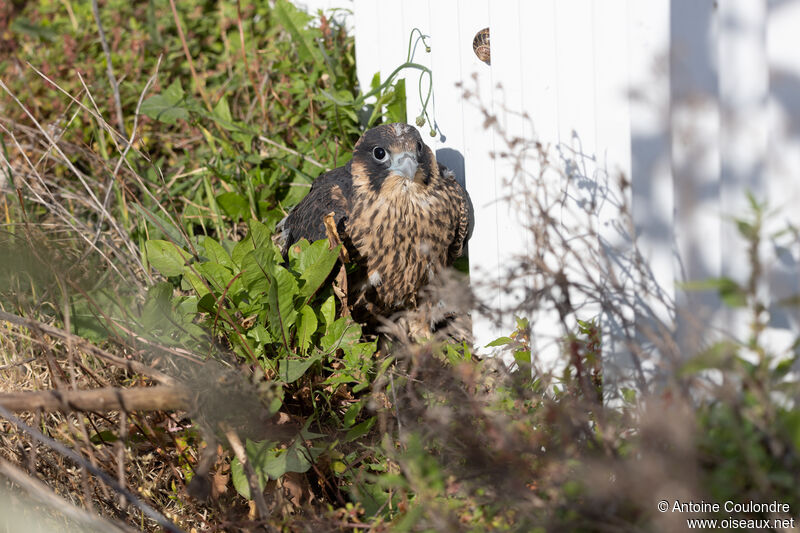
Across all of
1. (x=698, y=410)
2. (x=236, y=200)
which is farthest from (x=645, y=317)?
(x=236, y=200)

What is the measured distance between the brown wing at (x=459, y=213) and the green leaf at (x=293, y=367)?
0.89 m

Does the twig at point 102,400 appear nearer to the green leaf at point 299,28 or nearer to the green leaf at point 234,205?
the green leaf at point 234,205

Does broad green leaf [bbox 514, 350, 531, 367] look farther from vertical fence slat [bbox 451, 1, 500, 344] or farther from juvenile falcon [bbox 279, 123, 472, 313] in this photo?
juvenile falcon [bbox 279, 123, 472, 313]

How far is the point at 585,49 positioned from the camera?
2.06m

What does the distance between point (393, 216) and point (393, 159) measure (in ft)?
0.80

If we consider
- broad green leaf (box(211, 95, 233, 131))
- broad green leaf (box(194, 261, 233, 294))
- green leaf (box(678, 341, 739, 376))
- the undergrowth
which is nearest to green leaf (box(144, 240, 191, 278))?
the undergrowth

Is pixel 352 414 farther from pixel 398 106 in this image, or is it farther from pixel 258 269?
pixel 398 106

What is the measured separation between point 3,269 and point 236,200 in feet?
5.10

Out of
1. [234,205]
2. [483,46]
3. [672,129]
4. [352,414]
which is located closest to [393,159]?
[483,46]

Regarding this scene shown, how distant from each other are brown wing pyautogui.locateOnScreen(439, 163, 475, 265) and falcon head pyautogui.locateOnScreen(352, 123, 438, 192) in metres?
0.09

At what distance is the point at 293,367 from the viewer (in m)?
2.42

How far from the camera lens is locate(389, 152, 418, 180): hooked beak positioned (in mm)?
2816

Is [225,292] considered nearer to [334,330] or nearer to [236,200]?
[334,330]

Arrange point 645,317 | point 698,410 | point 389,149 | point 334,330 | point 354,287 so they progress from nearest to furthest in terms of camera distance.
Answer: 1. point 698,410
2. point 645,317
3. point 334,330
4. point 389,149
5. point 354,287
